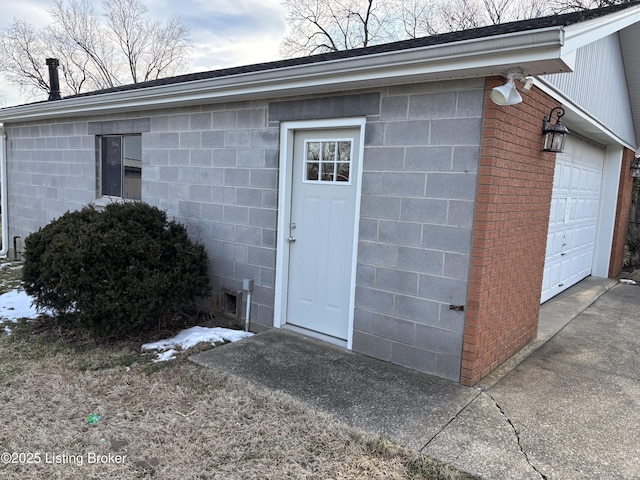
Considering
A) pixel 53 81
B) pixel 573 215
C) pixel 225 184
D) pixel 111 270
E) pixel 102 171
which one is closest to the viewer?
pixel 111 270

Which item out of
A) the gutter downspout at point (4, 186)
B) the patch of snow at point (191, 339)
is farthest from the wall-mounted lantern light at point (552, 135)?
the gutter downspout at point (4, 186)

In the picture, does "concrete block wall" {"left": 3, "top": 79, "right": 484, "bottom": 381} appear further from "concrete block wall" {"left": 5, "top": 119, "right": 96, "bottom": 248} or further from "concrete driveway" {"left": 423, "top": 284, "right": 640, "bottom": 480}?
"concrete block wall" {"left": 5, "top": 119, "right": 96, "bottom": 248}

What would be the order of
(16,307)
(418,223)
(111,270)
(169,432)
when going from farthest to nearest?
(16,307) → (111,270) → (418,223) → (169,432)

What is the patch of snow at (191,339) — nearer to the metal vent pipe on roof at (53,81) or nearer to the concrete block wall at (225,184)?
the concrete block wall at (225,184)

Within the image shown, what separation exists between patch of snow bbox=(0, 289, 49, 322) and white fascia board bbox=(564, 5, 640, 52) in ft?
19.4

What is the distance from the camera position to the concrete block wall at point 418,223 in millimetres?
3857

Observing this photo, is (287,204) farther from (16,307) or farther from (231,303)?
(16,307)

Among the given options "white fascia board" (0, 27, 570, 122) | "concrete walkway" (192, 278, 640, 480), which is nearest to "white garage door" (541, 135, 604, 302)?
"concrete walkway" (192, 278, 640, 480)

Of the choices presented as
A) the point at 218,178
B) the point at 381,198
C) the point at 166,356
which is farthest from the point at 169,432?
the point at 218,178

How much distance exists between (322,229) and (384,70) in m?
1.78

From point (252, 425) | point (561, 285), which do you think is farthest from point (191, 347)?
point (561, 285)

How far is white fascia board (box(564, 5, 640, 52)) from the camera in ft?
10.4

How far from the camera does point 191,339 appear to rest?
16.3ft

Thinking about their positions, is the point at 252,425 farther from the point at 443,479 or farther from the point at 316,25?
the point at 316,25
